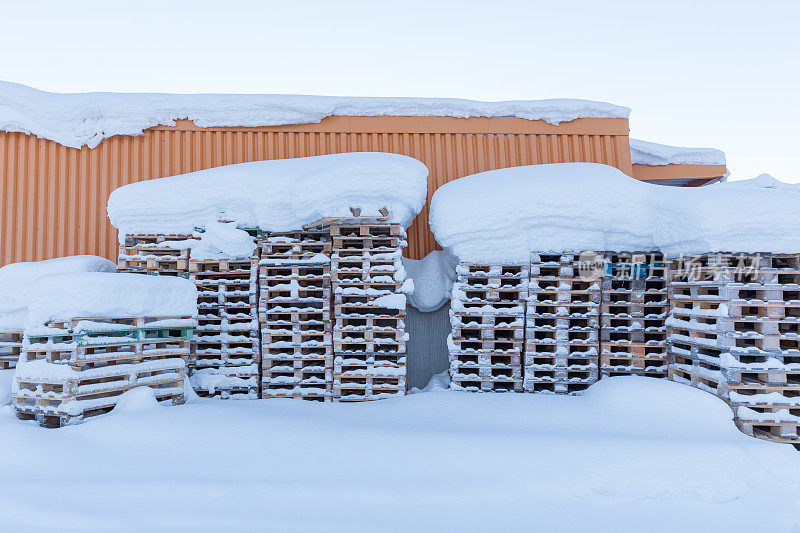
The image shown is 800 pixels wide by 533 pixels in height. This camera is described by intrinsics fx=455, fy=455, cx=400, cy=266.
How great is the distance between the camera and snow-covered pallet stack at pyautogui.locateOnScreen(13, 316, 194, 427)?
5.30 metres

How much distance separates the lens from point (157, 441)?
4.58 m

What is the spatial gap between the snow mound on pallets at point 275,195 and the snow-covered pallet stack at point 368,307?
337mm

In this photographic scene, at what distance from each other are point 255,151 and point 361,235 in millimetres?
4362

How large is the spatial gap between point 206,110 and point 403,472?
871 centimetres

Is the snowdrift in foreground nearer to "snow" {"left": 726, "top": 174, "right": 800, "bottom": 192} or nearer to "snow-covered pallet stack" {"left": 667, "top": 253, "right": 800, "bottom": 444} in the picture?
"snow-covered pallet stack" {"left": 667, "top": 253, "right": 800, "bottom": 444}

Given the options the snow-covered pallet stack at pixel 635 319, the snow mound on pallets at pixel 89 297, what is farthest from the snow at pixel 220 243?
the snow-covered pallet stack at pixel 635 319

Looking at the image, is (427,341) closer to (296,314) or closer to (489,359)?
(489,359)

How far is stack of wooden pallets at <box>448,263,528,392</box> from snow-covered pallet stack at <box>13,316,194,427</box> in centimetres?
393

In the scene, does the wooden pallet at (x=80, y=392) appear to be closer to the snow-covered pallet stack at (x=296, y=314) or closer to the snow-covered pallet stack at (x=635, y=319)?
the snow-covered pallet stack at (x=296, y=314)

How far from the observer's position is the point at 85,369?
5461 mm

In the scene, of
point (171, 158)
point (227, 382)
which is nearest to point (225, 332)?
point (227, 382)

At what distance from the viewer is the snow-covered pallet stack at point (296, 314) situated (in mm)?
6816

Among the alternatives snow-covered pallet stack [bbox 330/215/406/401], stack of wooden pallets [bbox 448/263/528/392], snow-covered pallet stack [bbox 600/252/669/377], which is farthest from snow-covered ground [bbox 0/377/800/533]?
snow-covered pallet stack [bbox 330/215/406/401]

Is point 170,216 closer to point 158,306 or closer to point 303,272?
point 158,306
